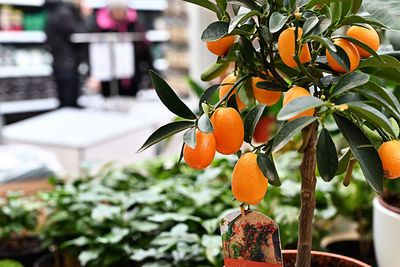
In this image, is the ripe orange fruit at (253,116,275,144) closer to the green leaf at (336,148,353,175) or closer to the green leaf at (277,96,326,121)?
the green leaf at (336,148,353,175)

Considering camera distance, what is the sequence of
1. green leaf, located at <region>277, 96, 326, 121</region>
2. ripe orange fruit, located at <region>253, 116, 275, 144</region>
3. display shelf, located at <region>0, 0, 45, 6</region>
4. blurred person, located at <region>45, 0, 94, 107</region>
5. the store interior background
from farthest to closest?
display shelf, located at <region>0, 0, 45, 6</region> → blurred person, located at <region>45, 0, 94, 107</region> → the store interior background → ripe orange fruit, located at <region>253, 116, 275, 144</region> → green leaf, located at <region>277, 96, 326, 121</region>

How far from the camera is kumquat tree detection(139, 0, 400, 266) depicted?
508 millimetres

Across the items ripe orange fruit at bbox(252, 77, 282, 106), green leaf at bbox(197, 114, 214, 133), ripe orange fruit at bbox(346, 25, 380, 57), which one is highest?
ripe orange fruit at bbox(346, 25, 380, 57)

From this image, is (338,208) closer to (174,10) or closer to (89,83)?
(89,83)

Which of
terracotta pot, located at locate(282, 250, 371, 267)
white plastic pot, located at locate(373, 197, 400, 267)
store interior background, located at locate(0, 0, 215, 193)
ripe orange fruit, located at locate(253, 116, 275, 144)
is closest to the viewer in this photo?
terracotta pot, located at locate(282, 250, 371, 267)

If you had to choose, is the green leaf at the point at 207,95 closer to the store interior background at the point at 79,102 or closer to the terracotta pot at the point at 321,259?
the terracotta pot at the point at 321,259

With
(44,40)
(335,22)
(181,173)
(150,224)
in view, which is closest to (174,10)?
(44,40)

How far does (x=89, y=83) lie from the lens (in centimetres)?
709

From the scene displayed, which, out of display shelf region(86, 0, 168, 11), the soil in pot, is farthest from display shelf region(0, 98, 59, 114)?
the soil in pot

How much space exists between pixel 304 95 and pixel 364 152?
10cm

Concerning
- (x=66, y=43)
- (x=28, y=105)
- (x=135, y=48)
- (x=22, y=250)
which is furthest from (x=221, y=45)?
(x=135, y=48)

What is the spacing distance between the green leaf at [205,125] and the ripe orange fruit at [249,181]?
0.26 feet

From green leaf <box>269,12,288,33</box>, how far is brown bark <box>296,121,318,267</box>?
169 mm

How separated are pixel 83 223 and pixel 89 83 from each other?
603 centimetres
